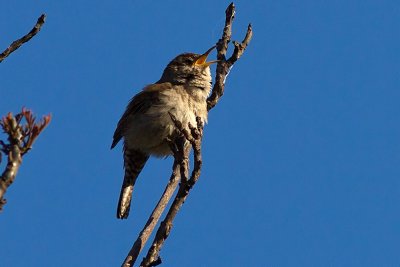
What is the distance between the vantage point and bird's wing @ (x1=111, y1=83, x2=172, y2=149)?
7285mm

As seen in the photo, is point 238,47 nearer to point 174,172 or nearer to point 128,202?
point 174,172

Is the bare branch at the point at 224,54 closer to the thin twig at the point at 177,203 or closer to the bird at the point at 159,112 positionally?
the bird at the point at 159,112

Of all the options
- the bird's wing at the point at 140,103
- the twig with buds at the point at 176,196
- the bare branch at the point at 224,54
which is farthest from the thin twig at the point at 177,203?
the bird's wing at the point at 140,103

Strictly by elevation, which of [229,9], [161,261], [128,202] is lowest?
[161,261]

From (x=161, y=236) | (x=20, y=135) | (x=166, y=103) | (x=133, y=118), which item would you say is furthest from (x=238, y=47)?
(x=20, y=135)

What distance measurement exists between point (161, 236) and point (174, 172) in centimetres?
147

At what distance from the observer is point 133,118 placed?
7469 mm

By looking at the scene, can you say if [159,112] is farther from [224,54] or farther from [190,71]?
[224,54]

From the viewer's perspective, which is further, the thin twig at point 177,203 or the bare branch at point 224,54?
the bare branch at point 224,54

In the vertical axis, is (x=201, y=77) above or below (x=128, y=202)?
above

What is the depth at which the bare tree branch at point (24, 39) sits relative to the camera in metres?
3.48

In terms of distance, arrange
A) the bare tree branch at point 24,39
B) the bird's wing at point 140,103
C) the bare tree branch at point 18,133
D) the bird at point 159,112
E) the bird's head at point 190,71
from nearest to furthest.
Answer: the bare tree branch at point 18,133 < the bare tree branch at point 24,39 < the bird at point 159,112 < the bird's wing at point 140,103 < the bird's head at point 190,71

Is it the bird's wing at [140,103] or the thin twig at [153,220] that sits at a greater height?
the bird's wing at [140,103]

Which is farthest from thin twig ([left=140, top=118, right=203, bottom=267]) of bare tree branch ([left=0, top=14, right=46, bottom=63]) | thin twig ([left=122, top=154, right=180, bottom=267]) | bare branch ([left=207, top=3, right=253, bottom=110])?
bare branch ([left=207, top=3, right=253, bottom=110])
